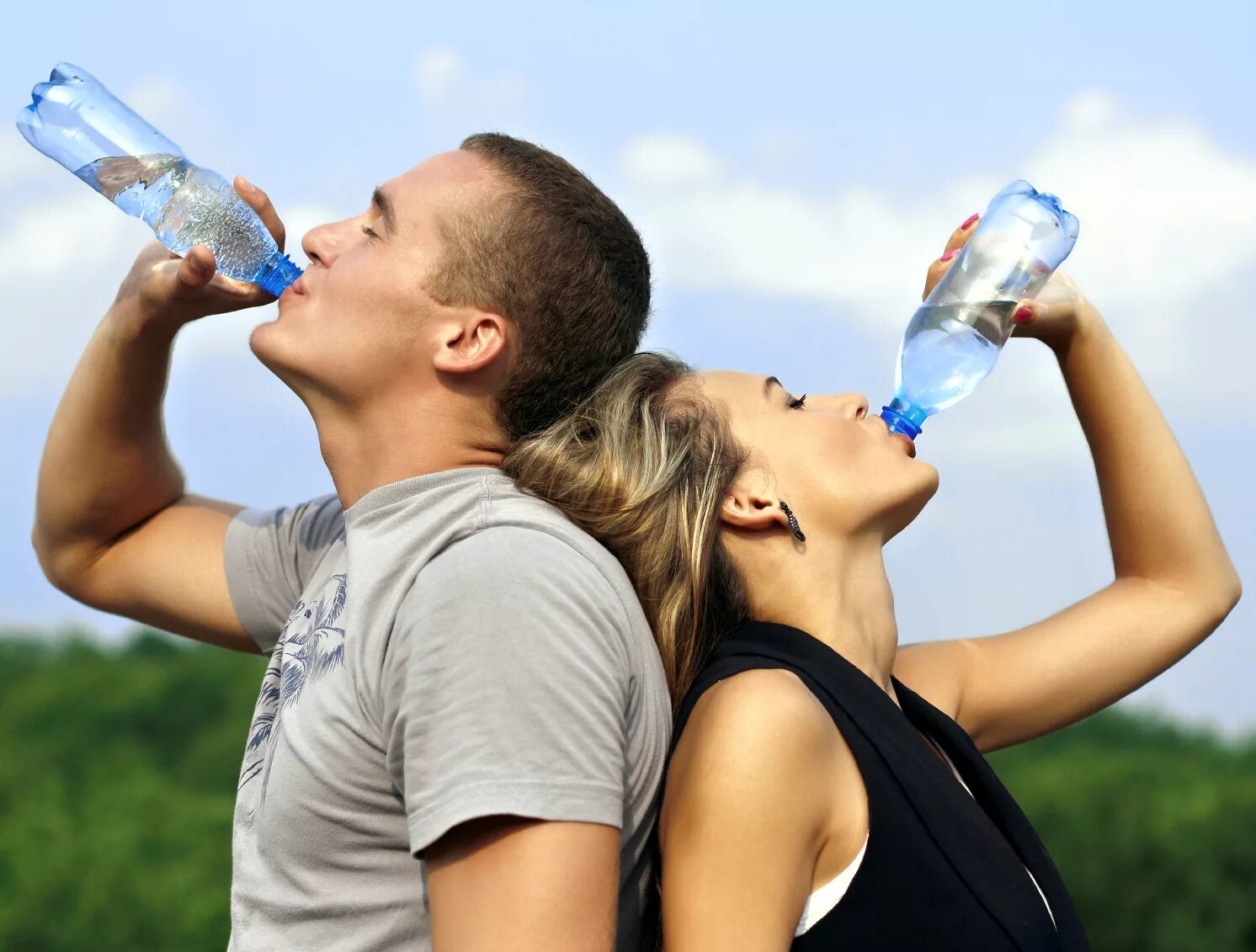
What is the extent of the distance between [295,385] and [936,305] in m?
1.46

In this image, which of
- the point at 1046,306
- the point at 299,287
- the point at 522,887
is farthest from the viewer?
the point at 1046,306

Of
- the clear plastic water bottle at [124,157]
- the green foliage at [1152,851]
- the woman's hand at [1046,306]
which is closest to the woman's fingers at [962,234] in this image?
the woman's hand at [1046,306]

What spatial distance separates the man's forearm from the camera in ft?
10.6

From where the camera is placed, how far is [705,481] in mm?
2580

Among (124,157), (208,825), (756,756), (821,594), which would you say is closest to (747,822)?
(756,756)

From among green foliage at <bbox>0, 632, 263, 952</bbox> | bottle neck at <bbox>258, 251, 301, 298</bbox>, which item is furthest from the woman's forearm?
green foliage at <bbox>0, 632, 263, 952</bbox>

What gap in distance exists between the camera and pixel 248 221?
3207 millimetres

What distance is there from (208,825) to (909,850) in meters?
6.41

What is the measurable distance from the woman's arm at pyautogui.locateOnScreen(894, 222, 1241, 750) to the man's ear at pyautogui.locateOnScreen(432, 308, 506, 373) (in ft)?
3.65

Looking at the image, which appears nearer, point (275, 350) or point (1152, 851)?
point (275, 350)

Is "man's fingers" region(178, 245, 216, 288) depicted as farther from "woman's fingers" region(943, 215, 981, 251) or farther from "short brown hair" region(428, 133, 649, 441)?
"woman's fingers" region(943, 215, 981, 251)

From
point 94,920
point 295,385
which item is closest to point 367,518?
point 295,385

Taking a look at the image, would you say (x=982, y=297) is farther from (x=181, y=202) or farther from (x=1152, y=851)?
(x=1152, y=851)

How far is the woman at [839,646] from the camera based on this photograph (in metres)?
2.16
